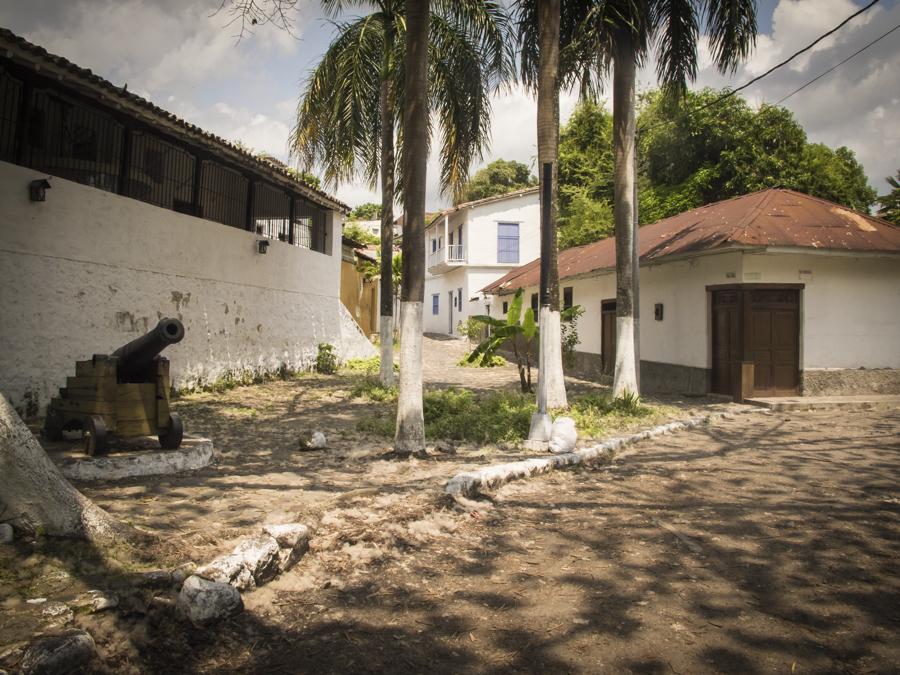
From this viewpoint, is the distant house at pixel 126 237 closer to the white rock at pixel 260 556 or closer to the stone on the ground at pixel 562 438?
the white rock at pixel 260 556

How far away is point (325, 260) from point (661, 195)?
723 inches

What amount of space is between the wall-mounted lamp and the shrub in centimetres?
930

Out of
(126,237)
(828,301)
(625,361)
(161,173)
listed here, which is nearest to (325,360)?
(161,173)

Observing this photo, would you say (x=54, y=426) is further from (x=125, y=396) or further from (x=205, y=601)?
(x=205, y=601)

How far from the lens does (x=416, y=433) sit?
6.81m

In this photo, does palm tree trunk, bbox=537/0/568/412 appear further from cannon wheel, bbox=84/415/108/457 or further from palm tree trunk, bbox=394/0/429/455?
cannon wheel, bbox=84/415/108/457

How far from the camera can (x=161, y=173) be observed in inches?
457

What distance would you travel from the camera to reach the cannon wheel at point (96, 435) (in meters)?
5.57

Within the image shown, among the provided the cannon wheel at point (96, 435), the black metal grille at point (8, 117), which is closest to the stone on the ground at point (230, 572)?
the cannon wheel at point (96, 435)

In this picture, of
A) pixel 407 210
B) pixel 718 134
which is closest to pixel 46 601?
pixel 407 210

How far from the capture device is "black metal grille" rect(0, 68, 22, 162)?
8258 mm

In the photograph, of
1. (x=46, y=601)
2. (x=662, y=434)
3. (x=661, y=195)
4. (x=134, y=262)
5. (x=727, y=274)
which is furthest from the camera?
(x=661, y=195)

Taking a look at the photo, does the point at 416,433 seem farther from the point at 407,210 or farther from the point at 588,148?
the point at 588,148

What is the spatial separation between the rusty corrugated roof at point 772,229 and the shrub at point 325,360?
7.97 meters
